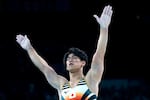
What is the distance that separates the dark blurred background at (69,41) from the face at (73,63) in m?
5.63

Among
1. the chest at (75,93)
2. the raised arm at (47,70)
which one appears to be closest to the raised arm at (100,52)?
the chest at (75,93)

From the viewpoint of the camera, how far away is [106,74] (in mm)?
12000

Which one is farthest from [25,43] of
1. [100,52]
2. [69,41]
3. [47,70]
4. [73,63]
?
[69,41]

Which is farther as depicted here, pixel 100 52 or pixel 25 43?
pixel 25 43

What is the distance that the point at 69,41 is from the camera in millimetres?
12242

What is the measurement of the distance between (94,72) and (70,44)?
6285mm

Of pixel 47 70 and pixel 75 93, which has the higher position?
pixel 47 70

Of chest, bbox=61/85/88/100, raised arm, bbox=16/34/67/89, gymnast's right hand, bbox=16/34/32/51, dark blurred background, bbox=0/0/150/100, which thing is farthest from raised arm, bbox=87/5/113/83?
dark blurred background, bbox=0/0/150/100

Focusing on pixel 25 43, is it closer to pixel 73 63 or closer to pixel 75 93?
pixel 73 63

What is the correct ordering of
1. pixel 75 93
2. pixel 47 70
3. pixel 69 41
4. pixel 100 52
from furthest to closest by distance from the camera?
pixel 69 41 < pixel 47 70 < pixel 75 93 < pixel 100 52

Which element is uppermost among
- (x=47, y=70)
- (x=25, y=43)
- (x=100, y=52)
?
(x=25, y=43)

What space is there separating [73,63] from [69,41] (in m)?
6.27

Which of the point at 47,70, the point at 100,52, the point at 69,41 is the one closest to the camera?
the point at 100,52

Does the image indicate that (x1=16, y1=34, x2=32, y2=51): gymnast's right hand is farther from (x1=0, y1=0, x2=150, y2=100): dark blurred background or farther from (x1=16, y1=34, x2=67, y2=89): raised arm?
(x1=0, y1=0, x2=150, y2=100): dark blurred background
